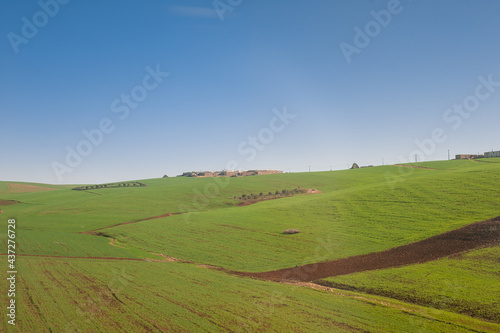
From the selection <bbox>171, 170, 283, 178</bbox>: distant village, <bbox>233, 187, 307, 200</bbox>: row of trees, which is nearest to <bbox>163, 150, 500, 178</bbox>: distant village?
<bbox>171, 170, 283, 178</bbox>: distant village

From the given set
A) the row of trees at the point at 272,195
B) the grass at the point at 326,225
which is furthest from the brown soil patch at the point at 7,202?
the row of trees at the point at 272,195

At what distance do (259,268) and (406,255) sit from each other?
15.8 m

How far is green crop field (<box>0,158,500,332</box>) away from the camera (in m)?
18.3

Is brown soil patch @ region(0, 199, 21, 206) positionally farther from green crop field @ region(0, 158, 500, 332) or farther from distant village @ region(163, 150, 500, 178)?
distant village @ region(163, 150, 500, 178)

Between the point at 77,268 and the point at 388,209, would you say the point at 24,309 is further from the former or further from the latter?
the point at 388,209

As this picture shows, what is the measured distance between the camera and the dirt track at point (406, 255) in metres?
29.9

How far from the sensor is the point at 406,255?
3180cm

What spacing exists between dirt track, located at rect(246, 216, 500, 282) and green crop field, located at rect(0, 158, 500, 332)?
4.81ft

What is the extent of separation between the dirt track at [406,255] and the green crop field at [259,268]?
1.47m

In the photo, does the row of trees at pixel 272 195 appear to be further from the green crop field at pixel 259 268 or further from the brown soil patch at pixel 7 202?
the brown soil patch at pixel 7 202

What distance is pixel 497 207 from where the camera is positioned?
131 ft

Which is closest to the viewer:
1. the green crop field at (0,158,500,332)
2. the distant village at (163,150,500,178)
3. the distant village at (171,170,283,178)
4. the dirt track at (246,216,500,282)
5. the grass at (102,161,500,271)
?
the green crop field at (0,158,500,332)

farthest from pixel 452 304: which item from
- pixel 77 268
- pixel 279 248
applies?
pixel 77 268

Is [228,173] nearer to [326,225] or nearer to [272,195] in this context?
[272,195]
